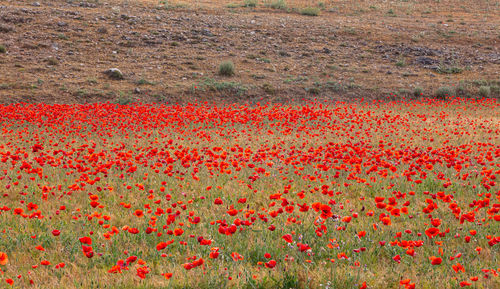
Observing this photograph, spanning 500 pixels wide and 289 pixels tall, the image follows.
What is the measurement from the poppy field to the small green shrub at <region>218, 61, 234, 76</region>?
853 centimetres

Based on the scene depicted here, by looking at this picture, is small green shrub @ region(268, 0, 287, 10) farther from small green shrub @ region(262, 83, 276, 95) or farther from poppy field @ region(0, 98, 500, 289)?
poppy field @ region(0, 98, 500, 289)

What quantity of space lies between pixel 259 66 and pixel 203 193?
1529 cm

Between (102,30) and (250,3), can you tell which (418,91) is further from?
(250,3)

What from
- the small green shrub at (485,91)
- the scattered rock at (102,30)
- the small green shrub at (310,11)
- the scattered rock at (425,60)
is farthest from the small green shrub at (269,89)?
the small green shrub at (310,11)

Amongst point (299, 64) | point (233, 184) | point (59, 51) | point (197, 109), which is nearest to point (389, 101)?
point (299, 64)

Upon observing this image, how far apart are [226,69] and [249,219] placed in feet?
48.0

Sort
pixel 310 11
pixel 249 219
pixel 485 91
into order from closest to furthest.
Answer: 1. pixel 249 219
2. pixel 485 91
3. pixel 310 11

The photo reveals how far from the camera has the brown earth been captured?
54.5 ft

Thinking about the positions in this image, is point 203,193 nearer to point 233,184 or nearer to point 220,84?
point 233,184

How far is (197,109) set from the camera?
14.0 metres

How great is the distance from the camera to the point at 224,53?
21.5 m

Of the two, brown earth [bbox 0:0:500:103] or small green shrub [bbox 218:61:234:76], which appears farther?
small green shrub [bbox 218:61:234:76]

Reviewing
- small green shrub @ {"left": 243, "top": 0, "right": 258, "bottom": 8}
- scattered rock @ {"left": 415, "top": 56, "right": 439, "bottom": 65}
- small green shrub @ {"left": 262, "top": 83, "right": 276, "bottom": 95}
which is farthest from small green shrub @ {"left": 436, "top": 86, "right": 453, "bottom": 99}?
small green shrub @ {"left": 243, "top": 0, "right": 258, "bottom": 8}

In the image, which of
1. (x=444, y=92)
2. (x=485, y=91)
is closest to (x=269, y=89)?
(x=444, y=92)
